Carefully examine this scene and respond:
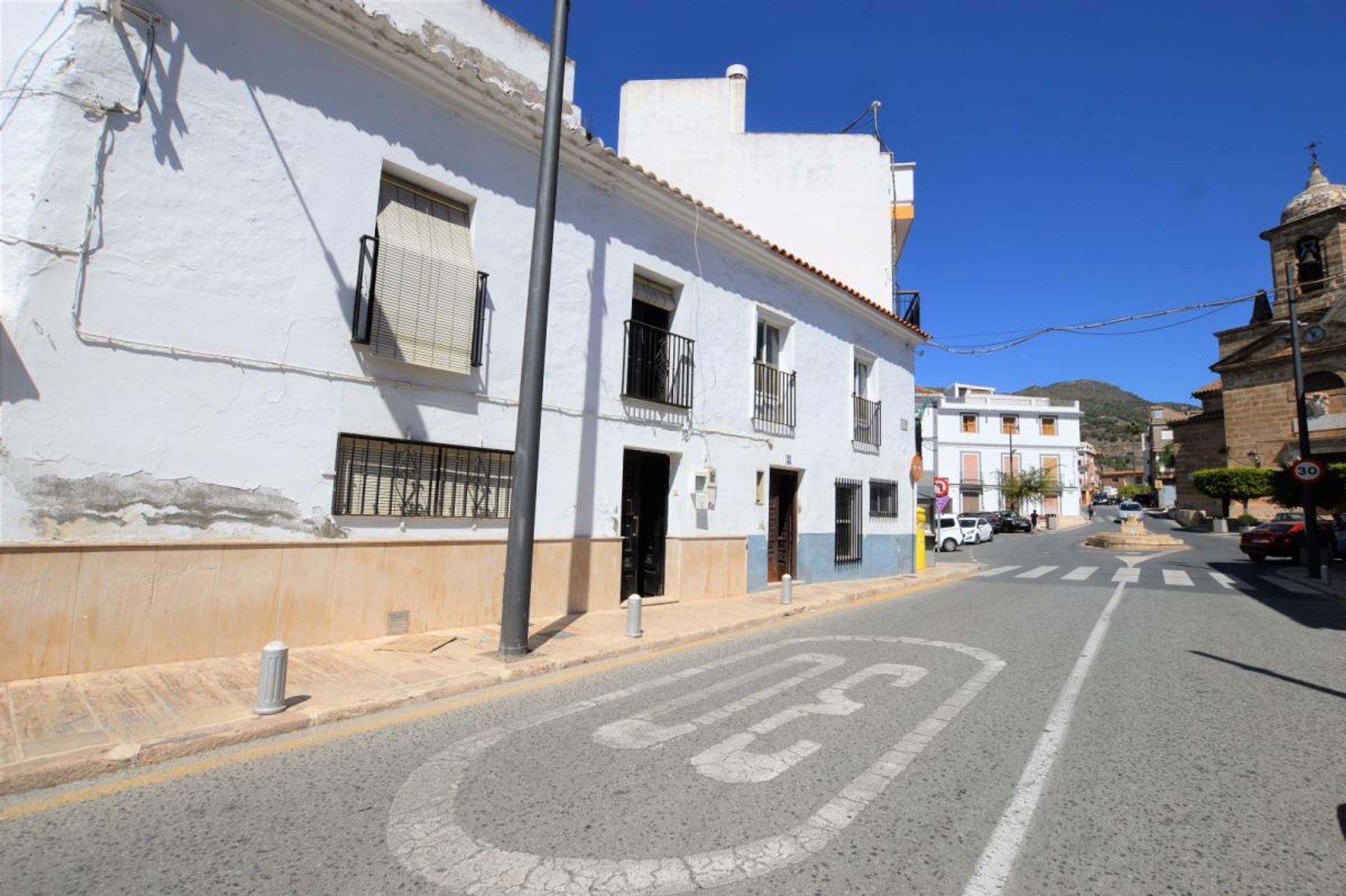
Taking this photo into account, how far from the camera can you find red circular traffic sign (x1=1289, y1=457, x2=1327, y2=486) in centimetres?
1409

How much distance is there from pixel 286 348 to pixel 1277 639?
37.1 ft

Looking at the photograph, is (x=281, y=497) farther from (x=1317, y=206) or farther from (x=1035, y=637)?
(x=1317, y=206)

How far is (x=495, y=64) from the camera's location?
32.8 ft

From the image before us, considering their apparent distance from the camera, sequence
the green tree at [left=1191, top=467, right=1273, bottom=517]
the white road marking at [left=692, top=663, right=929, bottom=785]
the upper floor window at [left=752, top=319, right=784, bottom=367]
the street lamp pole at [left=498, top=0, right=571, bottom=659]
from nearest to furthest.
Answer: the white road marking at [left=692, top=663, right=929, bottom=785]
the street lamp pole at [left=498, top=0, right=571, bottom=659]
the upper floor window at [left=752, top=319, right=784, bottom=367]
the green tree at [left=1191, top=467, right=1273, bottom=517]

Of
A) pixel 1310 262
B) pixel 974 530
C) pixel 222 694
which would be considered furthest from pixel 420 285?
pixel 1310 262

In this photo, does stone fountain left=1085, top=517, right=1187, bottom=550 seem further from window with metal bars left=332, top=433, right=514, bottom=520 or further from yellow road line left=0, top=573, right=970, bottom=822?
window with metal bars left=332, top=433, right=514, bottom=520

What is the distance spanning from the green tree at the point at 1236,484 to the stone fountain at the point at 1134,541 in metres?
13.2

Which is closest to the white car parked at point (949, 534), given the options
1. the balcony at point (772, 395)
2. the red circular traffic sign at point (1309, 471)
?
the red circular traffic sign at point (1309, 471)

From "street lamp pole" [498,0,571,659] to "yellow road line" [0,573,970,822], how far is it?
0.61 m

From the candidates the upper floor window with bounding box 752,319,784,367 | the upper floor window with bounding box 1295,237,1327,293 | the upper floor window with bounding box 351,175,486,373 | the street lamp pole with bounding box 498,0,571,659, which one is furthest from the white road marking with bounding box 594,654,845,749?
the upper floor window with bounding box 1295,237,1327,293

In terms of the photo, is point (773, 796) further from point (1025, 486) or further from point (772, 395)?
point (1025, 486)

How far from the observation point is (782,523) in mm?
12523

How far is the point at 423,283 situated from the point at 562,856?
5840 millimetres

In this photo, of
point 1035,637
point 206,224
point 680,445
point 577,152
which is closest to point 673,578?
point 680,445
